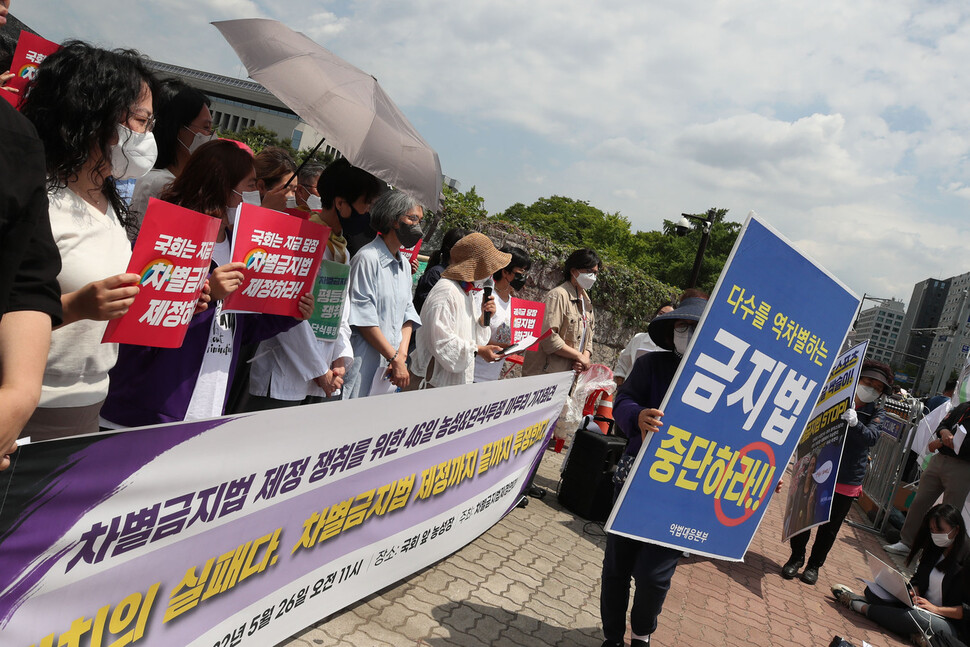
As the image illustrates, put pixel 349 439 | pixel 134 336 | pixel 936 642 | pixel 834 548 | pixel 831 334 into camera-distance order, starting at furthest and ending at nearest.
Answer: pixel 834 548, pixel 936 642, pixel 831 334, pixel 349 439, pixel 134 336

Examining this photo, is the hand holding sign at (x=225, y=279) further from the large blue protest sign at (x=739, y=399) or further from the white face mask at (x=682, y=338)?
the white face mask at (x=682, y=338)

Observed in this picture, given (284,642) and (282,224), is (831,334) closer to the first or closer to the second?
(282,224)

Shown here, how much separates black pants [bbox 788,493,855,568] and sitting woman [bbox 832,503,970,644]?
1.00ft

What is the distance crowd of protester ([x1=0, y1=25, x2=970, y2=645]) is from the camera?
Answer: 1.39m

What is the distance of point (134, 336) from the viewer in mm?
2195

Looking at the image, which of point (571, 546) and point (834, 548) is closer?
point (571, 546)

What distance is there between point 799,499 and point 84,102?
235 inches

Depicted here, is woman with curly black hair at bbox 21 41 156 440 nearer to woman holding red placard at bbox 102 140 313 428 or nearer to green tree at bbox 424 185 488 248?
woman holding red placard at bbox 102 140 313 428

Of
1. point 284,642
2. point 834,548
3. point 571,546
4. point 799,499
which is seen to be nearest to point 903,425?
point 834,548

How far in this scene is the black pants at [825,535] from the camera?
20.1 ft

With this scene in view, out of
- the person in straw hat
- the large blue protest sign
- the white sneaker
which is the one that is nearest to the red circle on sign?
the large blue protest sign

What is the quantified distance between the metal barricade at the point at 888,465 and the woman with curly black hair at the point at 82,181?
962cm

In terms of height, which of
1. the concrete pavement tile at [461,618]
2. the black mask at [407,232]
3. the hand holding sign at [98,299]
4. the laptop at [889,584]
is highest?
the black mask at [407,232]

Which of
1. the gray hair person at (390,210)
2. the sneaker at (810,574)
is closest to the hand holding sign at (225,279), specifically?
the gray hair person at (390,210)
